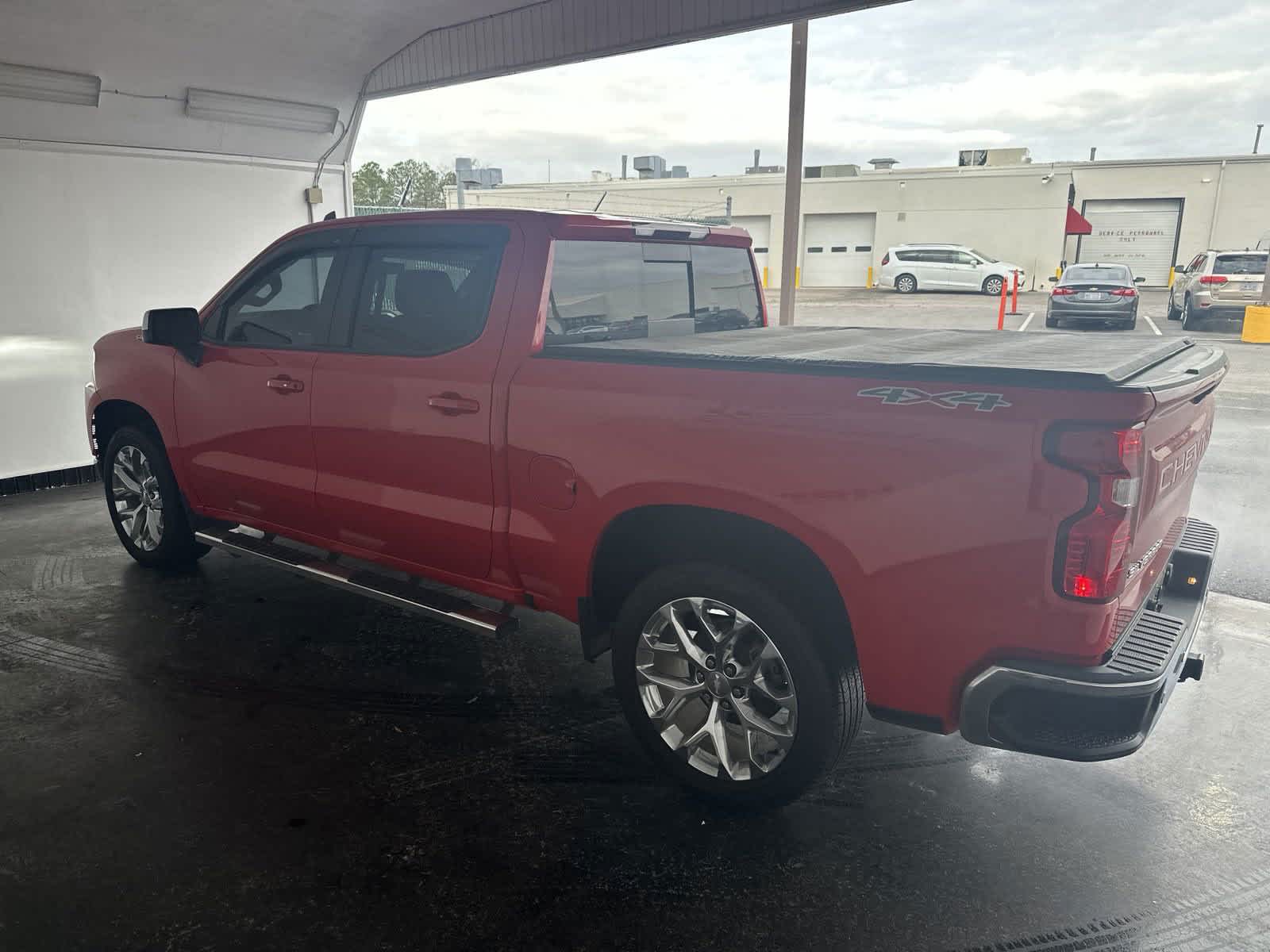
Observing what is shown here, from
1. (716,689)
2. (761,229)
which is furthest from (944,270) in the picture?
(716,689)

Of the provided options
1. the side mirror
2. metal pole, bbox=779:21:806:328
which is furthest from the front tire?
metal pole, bbox=779:21:806:328

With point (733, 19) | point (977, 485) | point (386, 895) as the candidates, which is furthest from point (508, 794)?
point (733, 19)

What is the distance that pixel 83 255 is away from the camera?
24.7 feet

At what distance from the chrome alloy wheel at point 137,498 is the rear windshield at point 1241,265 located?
18835 millimetres

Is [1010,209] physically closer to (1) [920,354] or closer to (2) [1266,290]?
(2) [1266,290]

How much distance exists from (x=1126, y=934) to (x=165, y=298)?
27.8ft

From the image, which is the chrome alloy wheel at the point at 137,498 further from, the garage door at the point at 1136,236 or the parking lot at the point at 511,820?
the garage door at the point at 1136,236

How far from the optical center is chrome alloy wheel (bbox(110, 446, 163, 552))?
17.2 feet

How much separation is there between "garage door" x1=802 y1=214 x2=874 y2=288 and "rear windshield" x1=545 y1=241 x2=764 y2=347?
3408 centimetres

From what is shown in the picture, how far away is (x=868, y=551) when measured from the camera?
8.30 ft

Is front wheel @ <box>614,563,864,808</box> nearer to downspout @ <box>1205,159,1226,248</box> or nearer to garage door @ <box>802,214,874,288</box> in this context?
garage door @ <box>802,214,874,288</box>

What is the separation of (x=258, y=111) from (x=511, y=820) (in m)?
7.30

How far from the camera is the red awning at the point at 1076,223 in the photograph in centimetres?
3256

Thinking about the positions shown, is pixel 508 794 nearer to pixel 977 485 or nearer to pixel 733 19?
pixel 977 485
